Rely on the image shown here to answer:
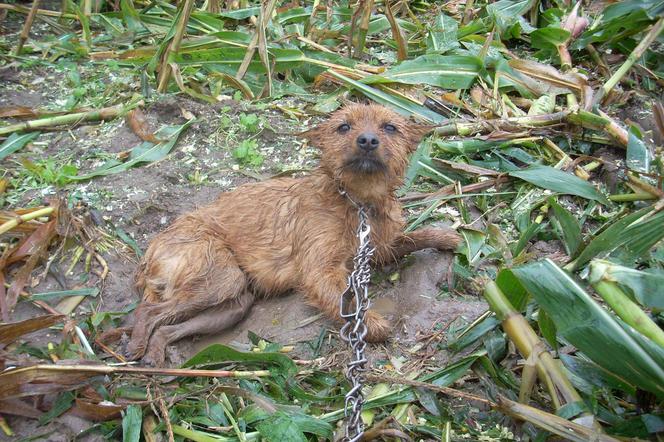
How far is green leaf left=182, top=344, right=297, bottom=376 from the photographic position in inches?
158

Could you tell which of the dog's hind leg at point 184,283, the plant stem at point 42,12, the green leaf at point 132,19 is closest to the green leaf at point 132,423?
the dog's hind leg at point 184,283

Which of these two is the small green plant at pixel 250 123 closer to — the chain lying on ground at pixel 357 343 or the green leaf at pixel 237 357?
the chain lying on ground at pixel 357 343

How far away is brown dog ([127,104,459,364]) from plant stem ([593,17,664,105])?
2.43 meters

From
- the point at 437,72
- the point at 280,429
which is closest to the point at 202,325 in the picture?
the point at 280,429

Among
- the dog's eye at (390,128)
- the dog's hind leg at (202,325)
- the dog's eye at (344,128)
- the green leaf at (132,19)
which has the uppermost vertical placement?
the dog's eye at (390,128)

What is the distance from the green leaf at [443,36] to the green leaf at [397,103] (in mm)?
919

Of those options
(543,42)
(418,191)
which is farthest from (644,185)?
(543,42)

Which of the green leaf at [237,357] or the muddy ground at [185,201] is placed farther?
the muddy ground at [185,201]

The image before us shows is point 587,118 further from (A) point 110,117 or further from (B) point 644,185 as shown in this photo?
(A) point 110,117

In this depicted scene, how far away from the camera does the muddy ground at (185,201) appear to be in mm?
4559

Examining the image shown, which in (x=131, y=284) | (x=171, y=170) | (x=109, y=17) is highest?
(x=109, y=17)

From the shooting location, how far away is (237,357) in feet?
13.3

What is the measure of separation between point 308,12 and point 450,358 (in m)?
5.52

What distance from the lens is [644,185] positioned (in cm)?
509
